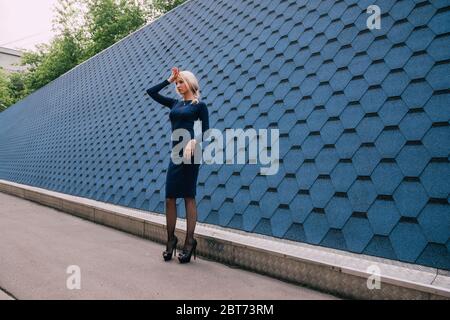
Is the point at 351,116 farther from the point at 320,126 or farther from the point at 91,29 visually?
the point at 91,29

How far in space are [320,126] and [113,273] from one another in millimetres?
3018

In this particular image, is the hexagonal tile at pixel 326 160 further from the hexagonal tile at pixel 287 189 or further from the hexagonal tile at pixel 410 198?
the hexagonal tile at pixel 410 198

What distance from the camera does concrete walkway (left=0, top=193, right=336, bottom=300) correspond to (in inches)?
111

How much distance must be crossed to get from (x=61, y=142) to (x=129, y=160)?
5173 mm

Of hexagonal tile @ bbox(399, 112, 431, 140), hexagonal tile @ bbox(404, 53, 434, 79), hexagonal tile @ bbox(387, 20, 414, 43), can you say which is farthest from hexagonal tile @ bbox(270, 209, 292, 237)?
hexagonal tile @ bbox(387, 20, 414, 43)

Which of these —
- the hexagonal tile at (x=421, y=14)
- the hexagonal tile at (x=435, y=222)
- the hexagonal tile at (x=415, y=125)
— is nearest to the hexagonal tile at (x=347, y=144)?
the hexagonal tile at (x=415, y=125)

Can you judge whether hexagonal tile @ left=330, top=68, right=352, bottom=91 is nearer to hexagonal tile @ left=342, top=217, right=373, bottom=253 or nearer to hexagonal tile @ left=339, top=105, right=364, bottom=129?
hexagonal tile @ left=339, top=105, right=364, bottom=129

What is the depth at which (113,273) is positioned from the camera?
3.36 m

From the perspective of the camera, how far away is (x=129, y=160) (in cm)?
731

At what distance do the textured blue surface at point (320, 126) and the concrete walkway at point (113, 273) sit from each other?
0.93 metres

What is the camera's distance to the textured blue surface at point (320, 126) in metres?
3.34
